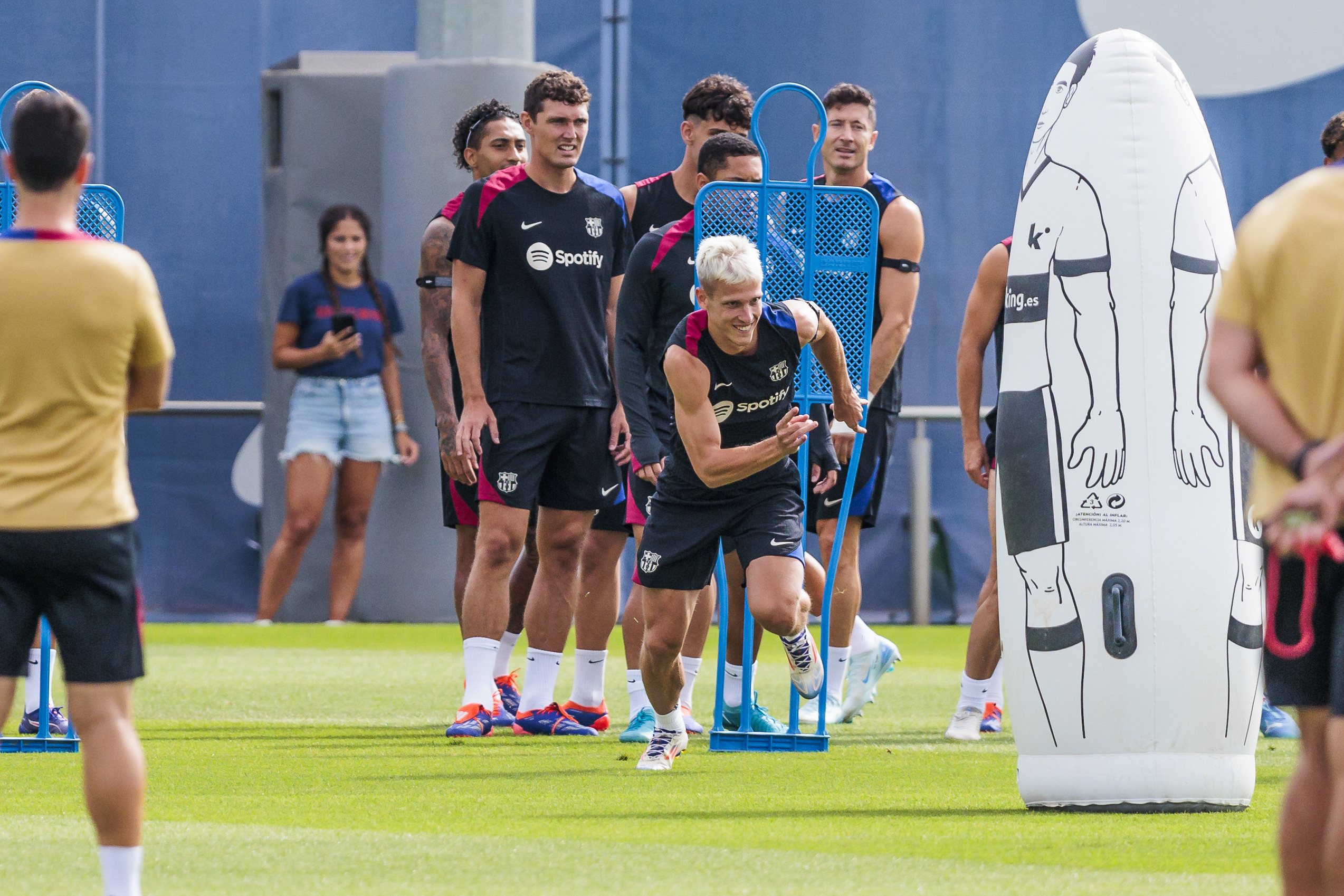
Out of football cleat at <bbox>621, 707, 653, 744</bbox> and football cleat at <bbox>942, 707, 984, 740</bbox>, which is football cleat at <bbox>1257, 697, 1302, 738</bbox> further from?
football cleat at <bbox>621, 707, 653, 744</bbox>

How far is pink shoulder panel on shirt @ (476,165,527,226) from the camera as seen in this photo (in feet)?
22.0

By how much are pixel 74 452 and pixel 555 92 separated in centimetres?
346

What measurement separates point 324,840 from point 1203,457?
2.14m

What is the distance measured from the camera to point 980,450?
6559 millimetres

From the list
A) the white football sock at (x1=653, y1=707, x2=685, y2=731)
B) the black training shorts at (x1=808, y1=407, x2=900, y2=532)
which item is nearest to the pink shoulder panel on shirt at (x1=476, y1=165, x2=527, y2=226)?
the black training shorts at (x1=808, y1=407, x2=900, y2=532)

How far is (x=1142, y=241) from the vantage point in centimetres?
491

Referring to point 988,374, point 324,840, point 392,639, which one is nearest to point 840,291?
point 324,840

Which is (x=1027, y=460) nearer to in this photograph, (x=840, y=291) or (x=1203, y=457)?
(x=1203, y=457)

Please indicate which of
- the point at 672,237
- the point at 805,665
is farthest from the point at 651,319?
the point at 805,665

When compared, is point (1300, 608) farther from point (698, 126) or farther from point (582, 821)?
point (698, 126)

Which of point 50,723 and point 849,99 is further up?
point 849,99

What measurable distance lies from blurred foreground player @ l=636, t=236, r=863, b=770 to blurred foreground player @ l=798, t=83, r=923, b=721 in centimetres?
106

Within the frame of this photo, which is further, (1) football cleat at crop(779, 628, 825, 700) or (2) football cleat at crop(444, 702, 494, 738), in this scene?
(2) football cleat at crop(444, 702, 494, 738)

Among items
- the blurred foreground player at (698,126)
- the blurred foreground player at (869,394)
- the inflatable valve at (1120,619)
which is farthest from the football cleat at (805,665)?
the blurred foreground player at (698,126)
